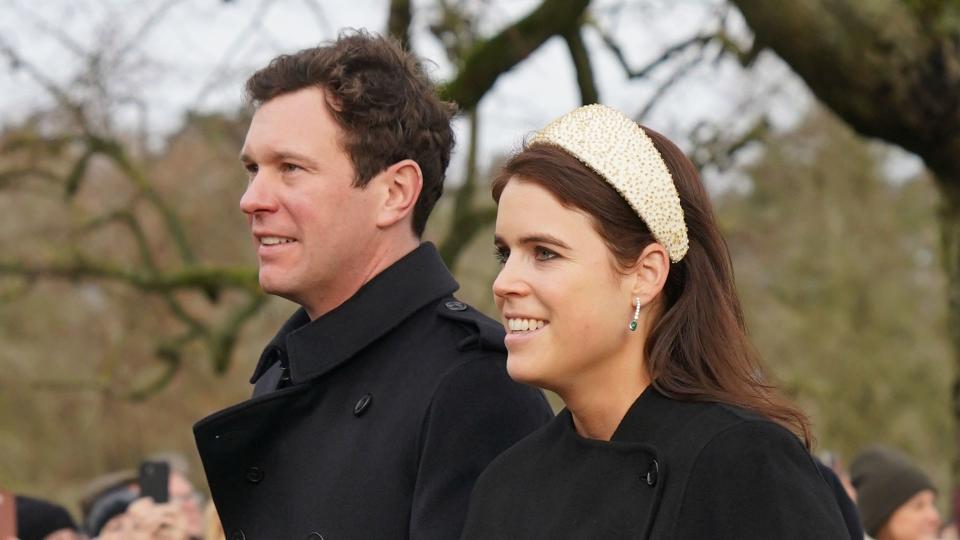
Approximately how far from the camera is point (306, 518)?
339cm

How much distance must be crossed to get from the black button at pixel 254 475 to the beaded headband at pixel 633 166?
1127 millimetres

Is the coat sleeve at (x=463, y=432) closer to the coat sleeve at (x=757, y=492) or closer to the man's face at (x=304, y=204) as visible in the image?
the man's face at (x=304, y=204)

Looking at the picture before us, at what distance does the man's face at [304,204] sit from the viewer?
346cm

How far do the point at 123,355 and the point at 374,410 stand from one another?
12.3m

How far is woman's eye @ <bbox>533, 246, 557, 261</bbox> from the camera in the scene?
290 centimetres

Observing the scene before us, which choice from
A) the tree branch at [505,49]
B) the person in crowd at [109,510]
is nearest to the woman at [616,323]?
the person in crowd at [109,510]

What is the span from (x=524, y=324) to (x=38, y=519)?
353 cm

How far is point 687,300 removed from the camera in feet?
9.51

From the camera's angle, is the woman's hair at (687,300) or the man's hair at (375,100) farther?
the man's hair at (375,100)

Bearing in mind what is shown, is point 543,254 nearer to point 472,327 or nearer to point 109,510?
point 472,327

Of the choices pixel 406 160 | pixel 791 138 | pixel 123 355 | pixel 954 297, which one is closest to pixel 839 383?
pixel 791 138

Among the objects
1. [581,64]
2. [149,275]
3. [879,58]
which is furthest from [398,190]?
[149,275]

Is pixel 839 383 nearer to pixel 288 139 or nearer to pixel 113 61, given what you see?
pixel 113 61

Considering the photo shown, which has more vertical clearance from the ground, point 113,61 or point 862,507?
point 113,61
